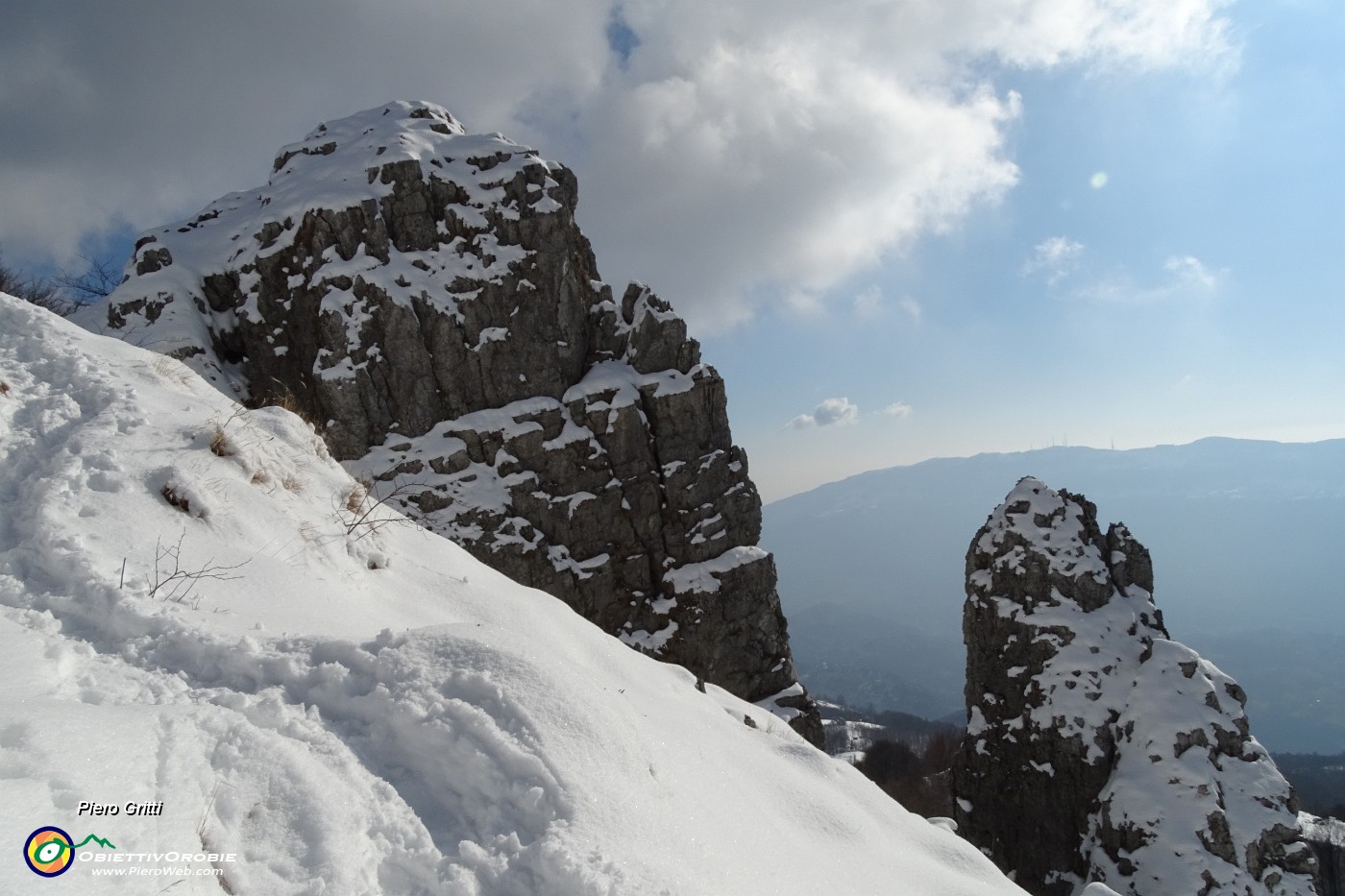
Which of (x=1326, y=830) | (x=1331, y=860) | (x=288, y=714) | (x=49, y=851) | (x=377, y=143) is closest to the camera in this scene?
(x=49, y=851)

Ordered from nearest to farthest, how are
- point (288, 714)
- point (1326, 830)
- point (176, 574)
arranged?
1. point (288, 714)
2. point (176, 574)
3. point (1326, 830)

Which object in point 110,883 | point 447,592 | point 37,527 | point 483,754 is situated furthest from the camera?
point 447,592

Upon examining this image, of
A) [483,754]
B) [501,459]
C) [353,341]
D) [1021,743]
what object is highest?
[353,341]

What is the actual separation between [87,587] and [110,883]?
2218mm

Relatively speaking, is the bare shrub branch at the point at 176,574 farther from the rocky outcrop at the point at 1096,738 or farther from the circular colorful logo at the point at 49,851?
the rocky outcrop at the point at 1096,738

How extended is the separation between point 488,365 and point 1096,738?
33.3 metres

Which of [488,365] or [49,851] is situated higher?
[488,365]

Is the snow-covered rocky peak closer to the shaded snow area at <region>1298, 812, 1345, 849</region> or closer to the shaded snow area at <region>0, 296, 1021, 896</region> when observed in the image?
the shaded snow area at <region>0, 296, 1021, 896</region>

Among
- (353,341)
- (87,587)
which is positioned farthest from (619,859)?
(353,341)

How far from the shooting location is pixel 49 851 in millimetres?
2133

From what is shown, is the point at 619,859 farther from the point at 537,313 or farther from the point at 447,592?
the point at 537,313

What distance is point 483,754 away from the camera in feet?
10.8

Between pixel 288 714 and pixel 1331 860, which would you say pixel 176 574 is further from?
pixel 1331 860

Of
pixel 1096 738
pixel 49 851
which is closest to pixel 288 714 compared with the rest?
pixel 49 851
